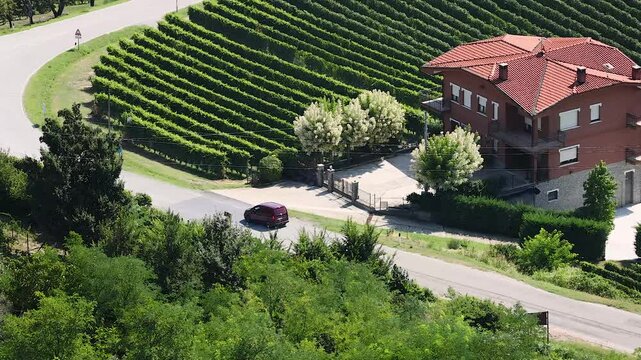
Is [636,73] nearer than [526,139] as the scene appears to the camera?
No

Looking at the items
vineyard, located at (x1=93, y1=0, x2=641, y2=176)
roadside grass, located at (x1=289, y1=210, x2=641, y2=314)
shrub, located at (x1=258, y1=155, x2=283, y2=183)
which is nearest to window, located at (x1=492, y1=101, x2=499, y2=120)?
vineyard, located at (x1=93, y1=0, x2=641, y2=176)

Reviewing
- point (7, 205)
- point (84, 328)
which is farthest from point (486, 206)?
point (84, 328)

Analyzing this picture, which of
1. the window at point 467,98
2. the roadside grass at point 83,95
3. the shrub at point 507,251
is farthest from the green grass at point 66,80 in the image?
the shrub at point 507,251

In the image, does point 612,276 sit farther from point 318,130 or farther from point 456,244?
point 318,130

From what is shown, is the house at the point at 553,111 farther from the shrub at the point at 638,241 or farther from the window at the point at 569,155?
the shrub at the point at 638,241

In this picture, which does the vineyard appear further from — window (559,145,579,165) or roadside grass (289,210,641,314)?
roadside grass (289,210,641,314)

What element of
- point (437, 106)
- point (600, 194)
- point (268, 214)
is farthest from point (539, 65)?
point (268, 214)
